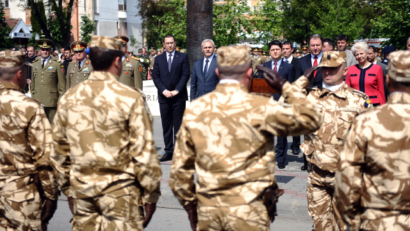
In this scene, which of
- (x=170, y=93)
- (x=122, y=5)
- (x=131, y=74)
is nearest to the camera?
(x=170, y=93)

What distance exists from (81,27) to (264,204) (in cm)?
4722

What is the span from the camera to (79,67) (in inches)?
367

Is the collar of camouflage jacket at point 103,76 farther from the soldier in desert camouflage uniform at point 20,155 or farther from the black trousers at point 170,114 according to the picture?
the black trousers at point 170,114

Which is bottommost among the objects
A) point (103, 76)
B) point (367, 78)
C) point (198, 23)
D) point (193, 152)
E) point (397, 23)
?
point (193, 152)

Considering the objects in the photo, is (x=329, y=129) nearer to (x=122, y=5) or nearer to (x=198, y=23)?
(x=198, y=23)

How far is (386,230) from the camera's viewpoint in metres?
2.94

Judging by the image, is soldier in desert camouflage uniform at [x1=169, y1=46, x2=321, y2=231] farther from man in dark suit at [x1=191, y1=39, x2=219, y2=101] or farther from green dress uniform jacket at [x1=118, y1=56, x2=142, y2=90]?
green dress uniform jacket at [x1=118, y1=56, x2=142, y2=90]

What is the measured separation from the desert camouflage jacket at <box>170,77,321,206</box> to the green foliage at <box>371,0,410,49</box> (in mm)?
16847

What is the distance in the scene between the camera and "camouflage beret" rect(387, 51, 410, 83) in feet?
9.50

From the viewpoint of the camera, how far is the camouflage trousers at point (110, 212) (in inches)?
130

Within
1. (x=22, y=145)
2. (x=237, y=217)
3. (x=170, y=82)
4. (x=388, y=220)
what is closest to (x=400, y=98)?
(x=388, y=220)

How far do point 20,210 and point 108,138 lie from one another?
1071 millimetres

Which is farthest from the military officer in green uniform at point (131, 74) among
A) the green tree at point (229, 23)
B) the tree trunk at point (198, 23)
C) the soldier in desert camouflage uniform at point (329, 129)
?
the green tree at point (229, 23)

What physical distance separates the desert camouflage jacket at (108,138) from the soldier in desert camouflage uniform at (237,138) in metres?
0.38
